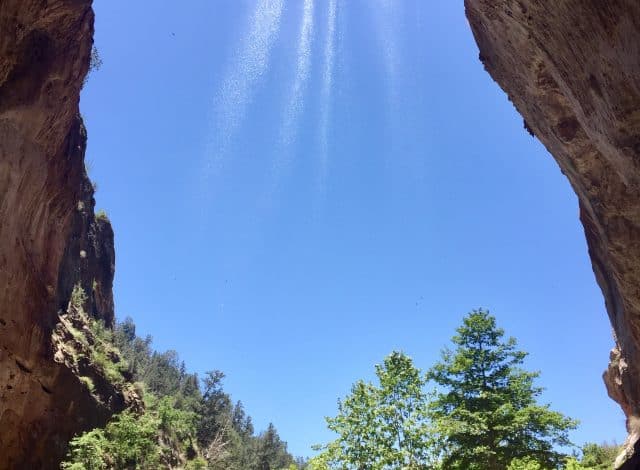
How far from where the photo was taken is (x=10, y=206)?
550 inches

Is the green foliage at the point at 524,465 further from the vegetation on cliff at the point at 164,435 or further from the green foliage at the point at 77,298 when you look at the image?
the green foliage at the point at 77,298

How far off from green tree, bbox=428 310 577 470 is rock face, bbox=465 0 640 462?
3205mm

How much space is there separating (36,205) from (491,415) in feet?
65.1

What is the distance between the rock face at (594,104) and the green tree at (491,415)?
3205mm

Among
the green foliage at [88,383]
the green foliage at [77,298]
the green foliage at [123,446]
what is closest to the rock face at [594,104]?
the green foliage at [123,446]

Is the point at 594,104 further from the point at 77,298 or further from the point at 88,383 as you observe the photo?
the point at 77,298

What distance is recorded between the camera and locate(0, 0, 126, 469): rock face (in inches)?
528

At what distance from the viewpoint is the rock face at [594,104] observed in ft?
21.9

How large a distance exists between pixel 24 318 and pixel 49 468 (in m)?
7.68

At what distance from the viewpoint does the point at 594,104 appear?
7.83 metres

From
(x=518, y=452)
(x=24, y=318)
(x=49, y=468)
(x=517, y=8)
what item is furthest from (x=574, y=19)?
(x=49, y=468)

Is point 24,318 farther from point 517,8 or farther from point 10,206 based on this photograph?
point 517,8

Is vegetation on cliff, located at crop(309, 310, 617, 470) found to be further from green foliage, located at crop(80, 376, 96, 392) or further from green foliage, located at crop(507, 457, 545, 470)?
green foliage, located at crop(80, 376, 96, 392)

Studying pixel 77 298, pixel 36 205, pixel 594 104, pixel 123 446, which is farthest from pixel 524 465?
pixel 77 298
